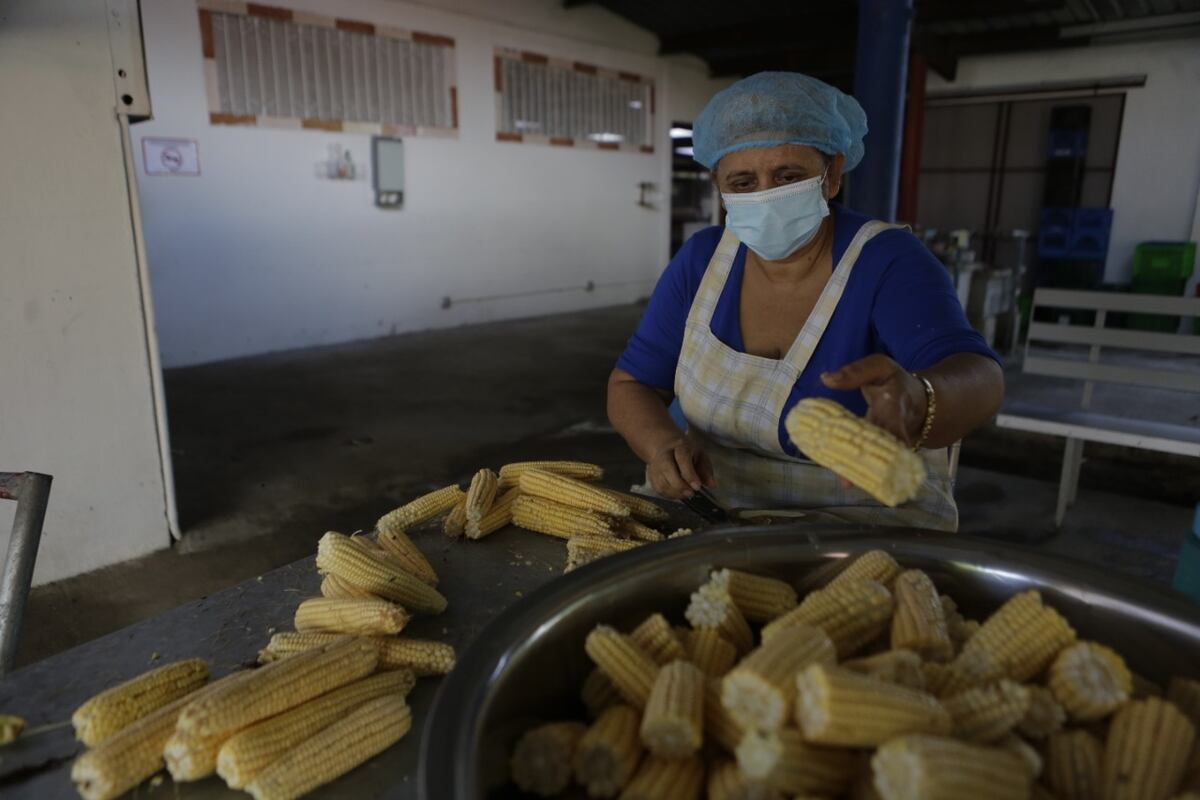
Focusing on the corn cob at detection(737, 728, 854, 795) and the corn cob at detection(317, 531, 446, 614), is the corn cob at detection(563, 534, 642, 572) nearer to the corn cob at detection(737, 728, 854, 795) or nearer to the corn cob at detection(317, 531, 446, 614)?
the corn cob at detection(317, 531, 446, 614)

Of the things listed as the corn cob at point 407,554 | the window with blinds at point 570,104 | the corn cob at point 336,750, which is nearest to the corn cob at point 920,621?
the corn cob at point 336,750

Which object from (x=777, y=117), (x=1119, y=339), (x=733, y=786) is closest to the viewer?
(x=733, y=786)

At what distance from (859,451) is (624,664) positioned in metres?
0.45

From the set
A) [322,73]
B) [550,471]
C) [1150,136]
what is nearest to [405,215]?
[322,73]

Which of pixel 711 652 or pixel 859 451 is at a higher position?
pixel 859 451

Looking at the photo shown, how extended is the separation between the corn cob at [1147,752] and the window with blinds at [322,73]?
8.72 metres

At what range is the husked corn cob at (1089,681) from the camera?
0.94 meters

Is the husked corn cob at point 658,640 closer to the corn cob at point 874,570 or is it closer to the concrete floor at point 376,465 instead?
the corn cob at point 874,570

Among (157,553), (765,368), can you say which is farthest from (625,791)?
(157,553)

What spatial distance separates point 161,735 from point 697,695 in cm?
73

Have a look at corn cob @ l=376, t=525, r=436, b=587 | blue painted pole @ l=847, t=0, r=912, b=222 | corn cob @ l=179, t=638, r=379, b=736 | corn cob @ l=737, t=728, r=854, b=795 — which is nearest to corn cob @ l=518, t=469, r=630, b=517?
corn cob @ l=376, t=525, r=436, b=587

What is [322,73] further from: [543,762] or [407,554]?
[543,762]

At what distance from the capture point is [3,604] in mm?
Result: 1488

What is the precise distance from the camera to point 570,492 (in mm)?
1791
